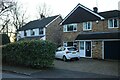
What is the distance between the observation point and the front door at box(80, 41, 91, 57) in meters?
30.9

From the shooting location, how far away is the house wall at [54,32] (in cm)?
4419

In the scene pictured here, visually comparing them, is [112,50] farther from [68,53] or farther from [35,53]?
[35,53]

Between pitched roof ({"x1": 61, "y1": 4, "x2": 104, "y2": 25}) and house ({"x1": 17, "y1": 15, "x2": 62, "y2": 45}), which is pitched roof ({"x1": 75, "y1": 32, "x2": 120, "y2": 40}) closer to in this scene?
pitched roof ({"x1": 61, "y1": 4, "x2": 104, "y2": 25})

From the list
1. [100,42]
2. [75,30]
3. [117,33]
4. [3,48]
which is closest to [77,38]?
[75,30]

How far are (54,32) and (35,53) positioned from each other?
25.3 metres

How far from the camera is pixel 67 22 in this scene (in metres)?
35.3

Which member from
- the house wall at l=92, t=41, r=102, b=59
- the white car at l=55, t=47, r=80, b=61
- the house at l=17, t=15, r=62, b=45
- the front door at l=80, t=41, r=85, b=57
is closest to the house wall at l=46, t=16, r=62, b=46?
the house at l=17, t=15, r=62, b=45

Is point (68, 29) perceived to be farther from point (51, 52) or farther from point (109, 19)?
point (51, 52)

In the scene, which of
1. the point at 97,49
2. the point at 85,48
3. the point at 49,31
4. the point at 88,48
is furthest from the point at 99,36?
the point at 49,31

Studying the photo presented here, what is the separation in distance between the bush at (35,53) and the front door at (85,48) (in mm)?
11087

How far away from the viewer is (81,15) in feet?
111

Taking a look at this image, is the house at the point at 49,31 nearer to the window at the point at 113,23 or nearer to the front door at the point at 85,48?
the front door at the point at 85,48

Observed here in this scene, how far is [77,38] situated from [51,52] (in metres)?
12.3

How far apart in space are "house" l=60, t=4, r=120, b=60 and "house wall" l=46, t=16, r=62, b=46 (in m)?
8.78
